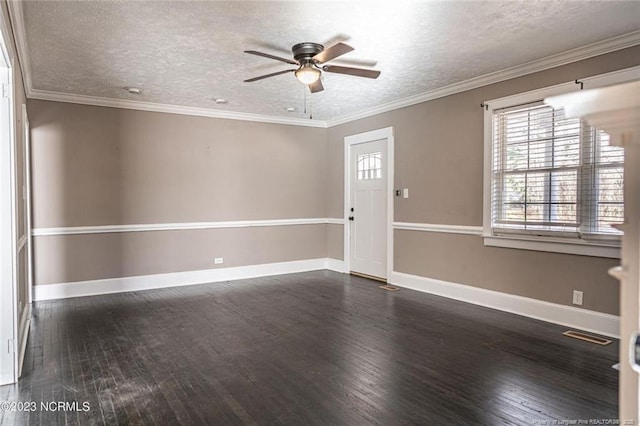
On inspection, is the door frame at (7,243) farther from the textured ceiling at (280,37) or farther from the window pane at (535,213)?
the window pane at (535,213)

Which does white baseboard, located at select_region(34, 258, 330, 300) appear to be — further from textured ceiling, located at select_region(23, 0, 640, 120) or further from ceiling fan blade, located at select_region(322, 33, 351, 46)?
ceiling fan blade, located at select_region(322, 33, 351, 46)

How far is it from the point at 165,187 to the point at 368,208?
3.01 m

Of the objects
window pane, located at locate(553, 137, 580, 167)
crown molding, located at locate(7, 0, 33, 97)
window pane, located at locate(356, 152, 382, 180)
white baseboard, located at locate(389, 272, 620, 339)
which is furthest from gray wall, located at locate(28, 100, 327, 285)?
window pane, located at locate(553, 137, 580, 167)

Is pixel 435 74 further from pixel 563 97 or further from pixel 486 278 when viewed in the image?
pixel 563 97

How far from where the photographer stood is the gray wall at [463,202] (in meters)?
3.68

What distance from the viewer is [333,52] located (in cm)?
314

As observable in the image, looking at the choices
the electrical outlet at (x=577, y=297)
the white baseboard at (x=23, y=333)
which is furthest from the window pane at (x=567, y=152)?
the white baseboard at (x=23, y=333)

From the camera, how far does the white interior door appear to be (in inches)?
235

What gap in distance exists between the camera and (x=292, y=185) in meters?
6.80

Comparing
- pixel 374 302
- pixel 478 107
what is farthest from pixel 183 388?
pixel 478 107

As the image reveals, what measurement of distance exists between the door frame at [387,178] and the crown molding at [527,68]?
1.17 feet

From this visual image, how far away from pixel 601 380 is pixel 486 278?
6.11ft

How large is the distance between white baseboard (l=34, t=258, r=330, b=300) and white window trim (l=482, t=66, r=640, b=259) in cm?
327

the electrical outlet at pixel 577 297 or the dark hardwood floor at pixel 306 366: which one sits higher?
the electrical outlet at pixel 577 297
